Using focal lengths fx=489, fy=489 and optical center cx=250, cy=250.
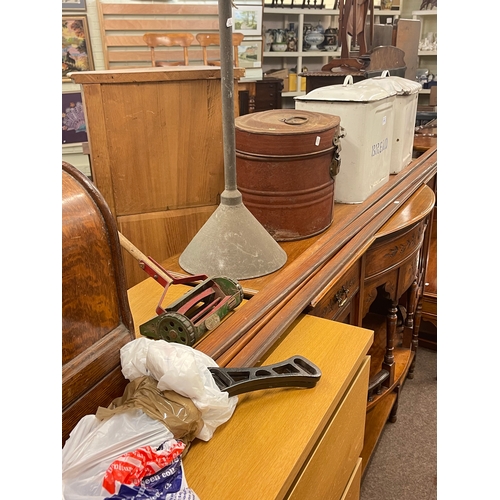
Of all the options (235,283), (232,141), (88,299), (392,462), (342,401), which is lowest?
(392,462)

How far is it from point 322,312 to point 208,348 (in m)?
0.40

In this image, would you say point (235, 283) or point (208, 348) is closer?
point (208, 348)

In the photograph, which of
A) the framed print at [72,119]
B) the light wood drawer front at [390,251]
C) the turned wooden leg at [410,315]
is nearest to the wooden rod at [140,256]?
the light wood drawer front at [390,251]

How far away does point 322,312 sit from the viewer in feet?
3.96

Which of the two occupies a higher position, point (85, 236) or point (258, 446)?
point (85, 236)

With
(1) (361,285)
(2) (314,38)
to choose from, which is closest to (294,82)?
(2) (314,38)

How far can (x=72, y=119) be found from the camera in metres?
3.97

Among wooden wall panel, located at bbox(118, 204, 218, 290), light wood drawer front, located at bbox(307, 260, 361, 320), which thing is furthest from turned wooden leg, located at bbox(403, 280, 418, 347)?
wooden wall panel, located at bbox(118, 204, 218, 290)

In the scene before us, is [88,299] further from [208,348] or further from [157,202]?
[157,202]

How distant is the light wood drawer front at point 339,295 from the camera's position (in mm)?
1196

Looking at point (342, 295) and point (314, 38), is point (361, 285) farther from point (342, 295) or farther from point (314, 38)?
point (314, 38)

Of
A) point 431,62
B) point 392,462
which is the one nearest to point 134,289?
point 392,462

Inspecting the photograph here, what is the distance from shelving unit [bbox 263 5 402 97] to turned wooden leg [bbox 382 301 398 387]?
4046 mm

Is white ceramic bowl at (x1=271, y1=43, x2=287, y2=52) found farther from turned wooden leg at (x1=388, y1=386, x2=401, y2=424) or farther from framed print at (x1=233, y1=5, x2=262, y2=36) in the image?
turned wooden leg at (x1=388, y1=386, x2=401, y2=424)
